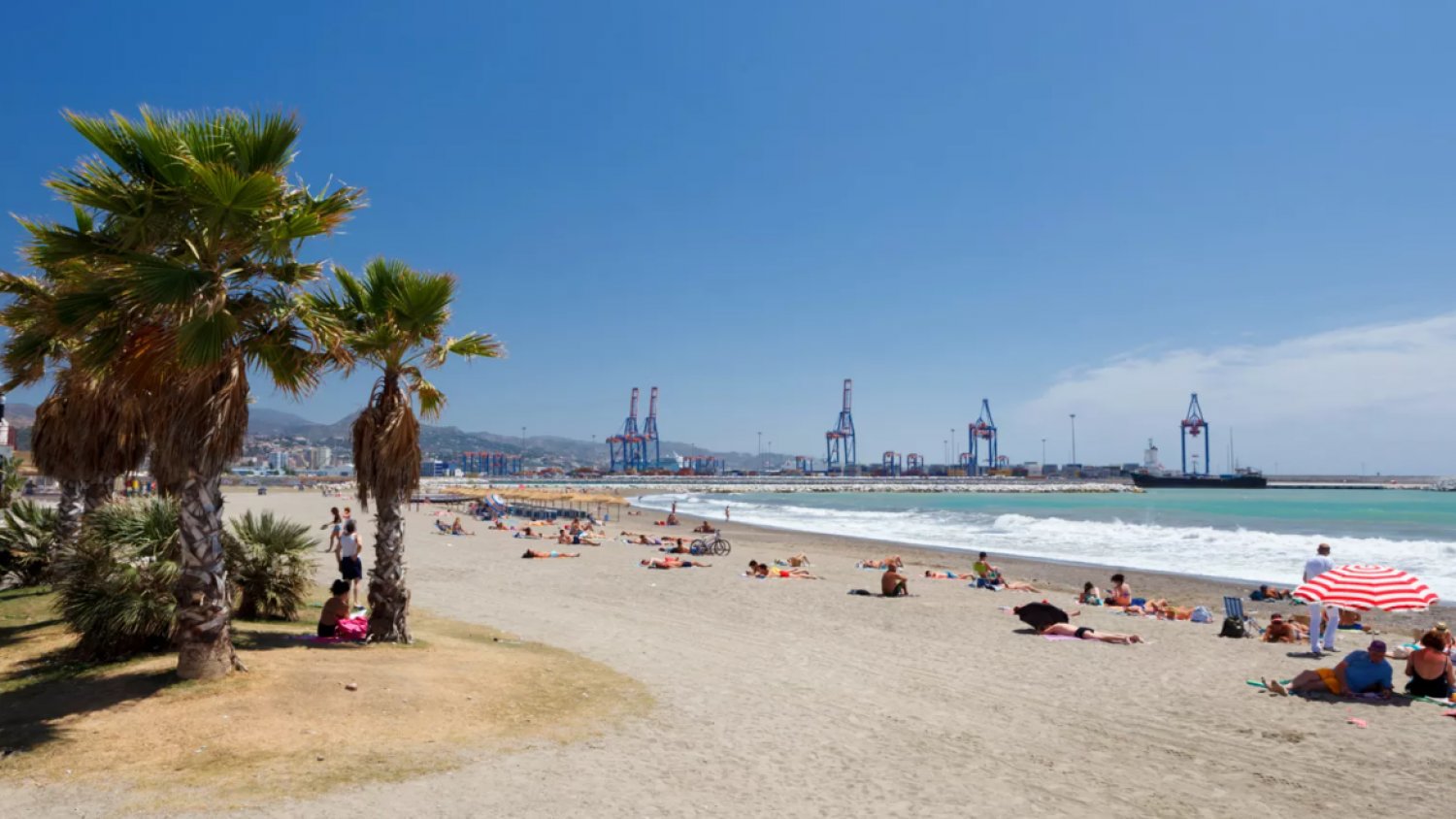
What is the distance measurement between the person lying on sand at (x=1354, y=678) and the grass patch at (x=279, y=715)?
20.8 ft

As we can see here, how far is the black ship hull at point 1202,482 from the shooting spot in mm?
119500

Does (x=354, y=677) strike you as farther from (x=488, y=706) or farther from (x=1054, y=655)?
(x=1054, y=655)

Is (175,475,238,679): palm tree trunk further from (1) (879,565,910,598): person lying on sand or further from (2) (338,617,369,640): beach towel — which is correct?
(1) (879,565,910,598): person lying on sand

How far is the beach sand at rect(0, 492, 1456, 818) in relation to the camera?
501 centimetres

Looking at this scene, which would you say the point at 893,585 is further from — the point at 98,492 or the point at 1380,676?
the point at 98,492

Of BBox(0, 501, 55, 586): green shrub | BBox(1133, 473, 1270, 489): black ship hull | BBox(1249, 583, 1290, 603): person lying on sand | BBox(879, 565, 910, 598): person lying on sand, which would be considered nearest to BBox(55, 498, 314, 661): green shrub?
Result: BBox(0, 501, 55, 586): green shrub

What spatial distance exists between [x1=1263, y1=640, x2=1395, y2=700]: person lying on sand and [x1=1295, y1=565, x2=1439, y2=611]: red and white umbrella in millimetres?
996

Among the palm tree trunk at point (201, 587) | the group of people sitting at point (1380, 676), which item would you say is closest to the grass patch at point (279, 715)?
the palm tree trunk at point (201, 587)

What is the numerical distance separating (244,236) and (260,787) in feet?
12.5

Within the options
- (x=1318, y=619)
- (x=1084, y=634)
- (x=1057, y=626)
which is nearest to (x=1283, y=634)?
(x=1318, y=619)

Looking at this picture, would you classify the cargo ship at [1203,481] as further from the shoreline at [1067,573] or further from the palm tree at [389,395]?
the palm tree at [389,395]

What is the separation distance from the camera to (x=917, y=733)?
6.52 meters

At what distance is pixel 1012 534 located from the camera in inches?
1403

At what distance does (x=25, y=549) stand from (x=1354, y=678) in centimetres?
1586
